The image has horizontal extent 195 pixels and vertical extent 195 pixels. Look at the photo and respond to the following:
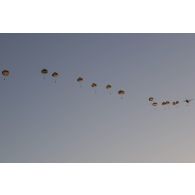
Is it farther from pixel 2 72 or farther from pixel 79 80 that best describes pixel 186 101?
pixel 2 72

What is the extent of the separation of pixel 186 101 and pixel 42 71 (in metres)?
9.35

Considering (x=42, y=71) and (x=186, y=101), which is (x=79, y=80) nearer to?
(x=42, y=71)

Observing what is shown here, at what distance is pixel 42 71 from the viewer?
26.9 metres

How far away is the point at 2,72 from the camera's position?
26.8m

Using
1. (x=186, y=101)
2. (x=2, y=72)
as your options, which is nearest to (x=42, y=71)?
(x=2, y=72)

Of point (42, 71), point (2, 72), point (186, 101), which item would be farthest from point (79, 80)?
point (186, 101)

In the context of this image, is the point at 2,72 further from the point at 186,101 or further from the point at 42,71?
the point at 186,101

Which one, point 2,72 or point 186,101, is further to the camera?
point 186,101

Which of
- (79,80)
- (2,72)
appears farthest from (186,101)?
(2,72)

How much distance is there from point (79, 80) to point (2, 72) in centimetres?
474

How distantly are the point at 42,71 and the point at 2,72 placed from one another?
2.39 metres

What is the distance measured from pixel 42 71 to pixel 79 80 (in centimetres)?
247

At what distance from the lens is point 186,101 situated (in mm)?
28547

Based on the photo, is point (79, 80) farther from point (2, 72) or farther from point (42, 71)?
point (2, 72)
